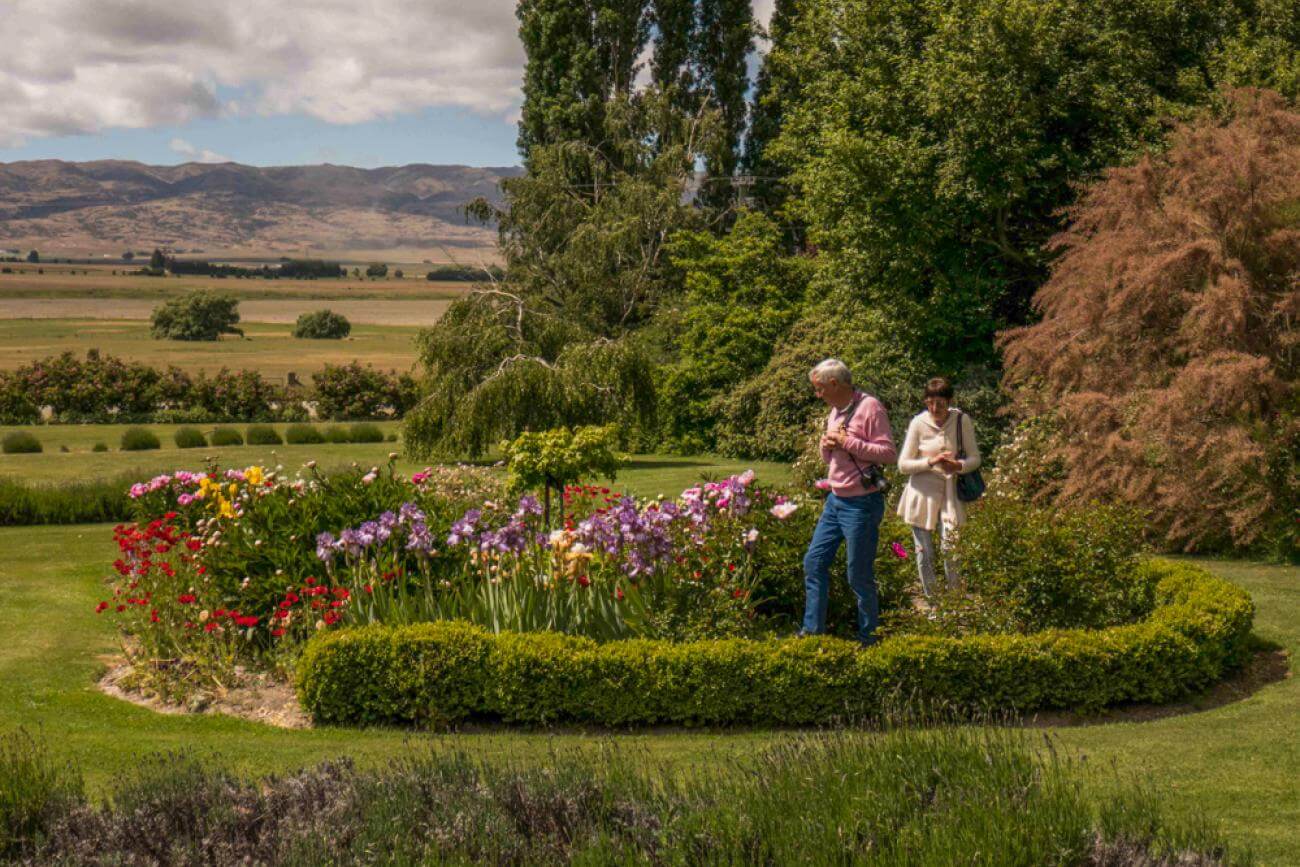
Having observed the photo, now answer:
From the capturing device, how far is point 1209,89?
18.5m

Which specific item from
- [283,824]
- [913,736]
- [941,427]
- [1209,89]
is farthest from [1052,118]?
[283,824]

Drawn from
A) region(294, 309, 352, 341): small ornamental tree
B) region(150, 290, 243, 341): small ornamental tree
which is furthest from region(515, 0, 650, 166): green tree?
region(294, 309, 352, 341): small ornamental tree

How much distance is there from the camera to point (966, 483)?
8695mm

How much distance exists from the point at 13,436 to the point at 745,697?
28.6m

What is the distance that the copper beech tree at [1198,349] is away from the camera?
11898mm

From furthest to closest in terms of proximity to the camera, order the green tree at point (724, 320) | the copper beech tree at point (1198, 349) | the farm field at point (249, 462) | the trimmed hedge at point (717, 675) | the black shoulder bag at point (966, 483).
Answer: the green tree at point (724, 320) < the farm field at point (249, 462) < the copper beech tree at point (1198, 349) < the black shoulder bag at point (966, 483) < the trimmed hedge at point (717, 675)

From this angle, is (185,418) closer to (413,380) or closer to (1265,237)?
(413,380)

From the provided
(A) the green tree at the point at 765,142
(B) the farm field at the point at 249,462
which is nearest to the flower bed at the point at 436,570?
(B) the farm field at the point at 249,462

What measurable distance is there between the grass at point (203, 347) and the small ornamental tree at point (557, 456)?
44.3m

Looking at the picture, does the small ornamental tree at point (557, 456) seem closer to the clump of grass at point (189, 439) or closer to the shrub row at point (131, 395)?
the clump of grass at point (189, 439)

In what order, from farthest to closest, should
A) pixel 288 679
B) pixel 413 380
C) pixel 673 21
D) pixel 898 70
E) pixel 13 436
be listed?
pixel 413 380 < pixel 673 21 < pixel 13 436 < pixel 898 70 < pixel 288 679

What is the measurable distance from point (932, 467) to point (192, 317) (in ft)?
239

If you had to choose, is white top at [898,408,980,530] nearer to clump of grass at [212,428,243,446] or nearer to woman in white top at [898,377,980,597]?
woman in white top at [898,377,980,597]

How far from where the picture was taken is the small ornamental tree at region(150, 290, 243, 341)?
73.6 meters
